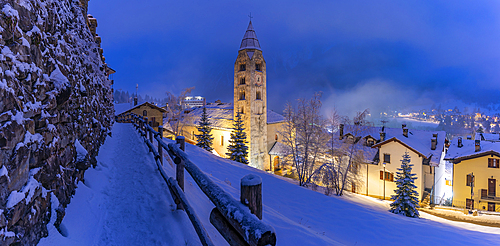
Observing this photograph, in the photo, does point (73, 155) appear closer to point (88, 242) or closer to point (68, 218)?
point (68, 218)

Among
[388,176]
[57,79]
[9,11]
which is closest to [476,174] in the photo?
[388,176]

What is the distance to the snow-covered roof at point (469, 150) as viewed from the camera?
2297 centimetres

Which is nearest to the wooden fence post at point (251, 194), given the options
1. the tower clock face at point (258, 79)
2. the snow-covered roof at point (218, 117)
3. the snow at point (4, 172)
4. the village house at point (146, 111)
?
the snow at point (4, 172)

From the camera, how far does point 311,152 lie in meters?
21.1

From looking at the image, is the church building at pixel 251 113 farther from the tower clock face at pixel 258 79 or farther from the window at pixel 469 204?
the window at pixel 469 204

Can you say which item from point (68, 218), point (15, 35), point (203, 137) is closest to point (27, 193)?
point (68, 218)

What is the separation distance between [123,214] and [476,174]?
33.0 metres

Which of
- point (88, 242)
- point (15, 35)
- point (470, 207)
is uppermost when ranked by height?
point (15, 35)

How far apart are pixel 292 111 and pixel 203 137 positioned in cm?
1396

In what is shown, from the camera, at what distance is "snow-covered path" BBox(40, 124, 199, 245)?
121 inches

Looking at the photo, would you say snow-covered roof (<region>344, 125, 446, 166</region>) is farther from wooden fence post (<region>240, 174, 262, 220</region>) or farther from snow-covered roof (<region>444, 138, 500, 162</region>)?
wooden fence post (<region>240, 174, 262, 220</region>)

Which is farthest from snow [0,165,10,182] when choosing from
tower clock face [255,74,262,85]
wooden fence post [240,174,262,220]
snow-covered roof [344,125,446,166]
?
tower clock face [255,74,262,85]

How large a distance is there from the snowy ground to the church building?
1120 inches

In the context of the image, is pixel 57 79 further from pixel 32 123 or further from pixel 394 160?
pixel 394 160
